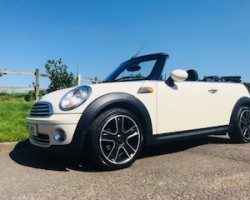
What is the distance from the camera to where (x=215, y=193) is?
2766 millimetres

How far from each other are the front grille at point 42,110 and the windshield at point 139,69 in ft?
4.48

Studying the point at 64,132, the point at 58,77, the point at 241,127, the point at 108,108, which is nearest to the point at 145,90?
the point at 108,108

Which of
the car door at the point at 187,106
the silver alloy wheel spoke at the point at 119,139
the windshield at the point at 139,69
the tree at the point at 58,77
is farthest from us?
the tree at the point at 58,77

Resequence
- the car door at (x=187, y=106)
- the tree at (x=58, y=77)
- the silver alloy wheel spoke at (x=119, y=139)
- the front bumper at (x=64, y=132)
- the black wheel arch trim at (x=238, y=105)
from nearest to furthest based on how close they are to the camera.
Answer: the front bumper at (x=64, y=132), the silver alloy wheel spoke at (x=119, y=139), the car door at (x=187, y=106), the black wheel arch trim at (x=238, y=105), the tree at (x=58, y=77)

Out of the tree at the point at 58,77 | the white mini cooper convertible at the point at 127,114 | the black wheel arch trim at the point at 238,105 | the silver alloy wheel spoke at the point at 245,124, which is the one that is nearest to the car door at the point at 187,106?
the white mini cooper convertible at the point at 127,114

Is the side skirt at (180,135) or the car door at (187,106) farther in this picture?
the car door at (187,106)

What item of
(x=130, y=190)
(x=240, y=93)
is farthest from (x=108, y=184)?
(x=240, y=93)

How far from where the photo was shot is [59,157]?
14.4 feet

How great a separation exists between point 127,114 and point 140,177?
2.64 feet

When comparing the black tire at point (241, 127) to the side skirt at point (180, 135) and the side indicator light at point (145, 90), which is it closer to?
the side skirt at point (180, 135)

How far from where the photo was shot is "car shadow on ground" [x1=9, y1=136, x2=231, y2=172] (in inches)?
151

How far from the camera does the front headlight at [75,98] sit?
3.59 meters

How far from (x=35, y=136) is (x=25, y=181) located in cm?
76

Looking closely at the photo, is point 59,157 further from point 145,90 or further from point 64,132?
point 145,90
